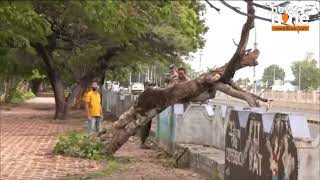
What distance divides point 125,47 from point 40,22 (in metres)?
13.8

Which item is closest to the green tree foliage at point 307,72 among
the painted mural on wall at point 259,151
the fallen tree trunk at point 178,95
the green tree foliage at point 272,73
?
the green tree foliage at point 272,73

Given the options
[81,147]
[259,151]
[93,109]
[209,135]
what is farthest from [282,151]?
[93,109]

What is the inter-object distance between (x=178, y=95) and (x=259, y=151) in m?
4.05

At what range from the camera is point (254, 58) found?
9875 millimetres

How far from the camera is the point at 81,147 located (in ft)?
41.9

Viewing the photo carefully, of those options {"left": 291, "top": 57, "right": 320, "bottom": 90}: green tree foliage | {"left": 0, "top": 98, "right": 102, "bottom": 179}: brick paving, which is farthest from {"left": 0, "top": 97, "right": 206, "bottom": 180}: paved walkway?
{"left": 291, "top": 57, "right": 320, "bottom": 90}: green tree foliage

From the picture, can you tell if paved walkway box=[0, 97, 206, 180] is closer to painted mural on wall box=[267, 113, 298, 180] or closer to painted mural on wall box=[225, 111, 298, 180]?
painted mural on wall box=[225, 111, 298, 180]

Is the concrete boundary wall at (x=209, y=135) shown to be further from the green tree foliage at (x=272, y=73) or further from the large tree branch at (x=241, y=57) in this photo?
the green tree foliage at (x=272, y=73)

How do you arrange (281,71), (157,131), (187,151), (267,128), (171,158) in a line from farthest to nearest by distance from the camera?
1. (281,71)
2. (157,131)
3. (171,158)
4. (187,151)
5. (267,128)

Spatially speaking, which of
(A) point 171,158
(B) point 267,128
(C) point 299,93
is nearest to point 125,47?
(A) point 171,158

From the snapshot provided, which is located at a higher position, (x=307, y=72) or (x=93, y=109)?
(x=307, y=72)

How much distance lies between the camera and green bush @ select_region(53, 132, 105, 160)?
12.3m

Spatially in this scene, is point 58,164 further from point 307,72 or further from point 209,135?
point 307,72

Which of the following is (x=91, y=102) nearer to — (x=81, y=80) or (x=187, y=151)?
(x=187, y=151)
